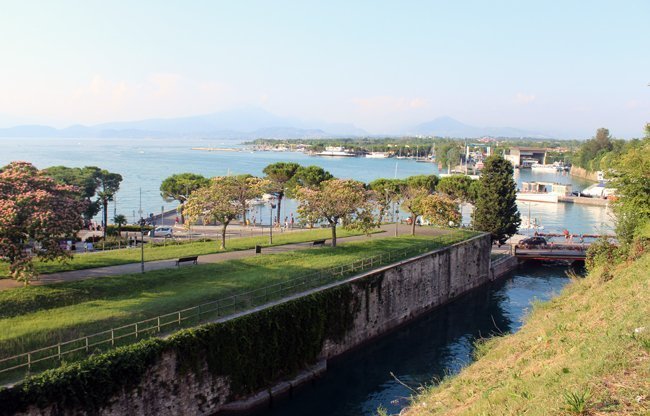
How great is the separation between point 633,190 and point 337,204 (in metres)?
16.1

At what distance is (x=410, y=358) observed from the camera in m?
25.8

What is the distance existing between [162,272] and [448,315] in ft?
60.1

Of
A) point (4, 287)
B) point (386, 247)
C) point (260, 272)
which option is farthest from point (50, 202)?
point (386, 247)

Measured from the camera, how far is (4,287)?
1995 centimetres

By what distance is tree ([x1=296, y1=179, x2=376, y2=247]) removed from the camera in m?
32.0

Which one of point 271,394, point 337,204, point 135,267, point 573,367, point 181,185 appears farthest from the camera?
point 181,185

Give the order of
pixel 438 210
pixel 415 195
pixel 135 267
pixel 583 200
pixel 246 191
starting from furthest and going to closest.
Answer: pixel 583 200 → pixel 415 195 → pixel 438 210 → pixel 246 191 → pixel 135 267

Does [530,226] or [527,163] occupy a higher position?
[527,163]

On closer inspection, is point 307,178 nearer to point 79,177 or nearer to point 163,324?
point 79,177

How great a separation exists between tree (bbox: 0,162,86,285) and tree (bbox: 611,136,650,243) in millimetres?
26199

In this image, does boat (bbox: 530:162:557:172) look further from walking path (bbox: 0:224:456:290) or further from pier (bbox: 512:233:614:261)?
walking path (bbox: 0:224:456:290)

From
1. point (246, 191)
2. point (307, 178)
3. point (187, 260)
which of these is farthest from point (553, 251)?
point (187, 260)

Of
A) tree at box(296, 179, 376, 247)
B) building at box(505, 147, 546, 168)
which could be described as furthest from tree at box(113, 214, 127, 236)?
building at box(505, 147, 546, 168)

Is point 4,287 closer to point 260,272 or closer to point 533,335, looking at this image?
point 260,272
